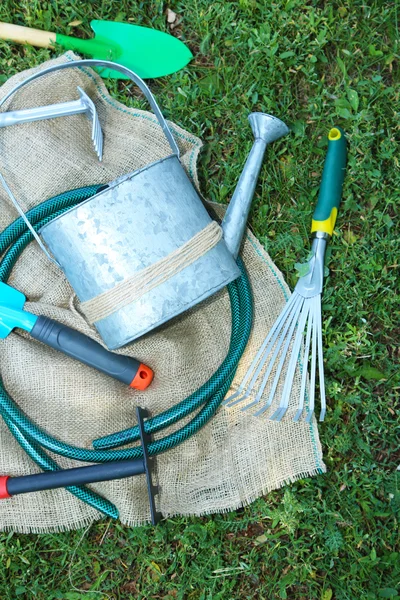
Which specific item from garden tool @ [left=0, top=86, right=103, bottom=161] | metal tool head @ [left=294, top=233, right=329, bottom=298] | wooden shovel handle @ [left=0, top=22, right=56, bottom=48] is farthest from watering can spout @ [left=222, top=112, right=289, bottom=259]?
wooden shovel handle @ [left=0, top=22, right=56, bottom=48]

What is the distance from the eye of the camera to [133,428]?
1.65 meters

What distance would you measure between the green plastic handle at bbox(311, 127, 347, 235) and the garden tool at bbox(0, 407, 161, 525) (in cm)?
72

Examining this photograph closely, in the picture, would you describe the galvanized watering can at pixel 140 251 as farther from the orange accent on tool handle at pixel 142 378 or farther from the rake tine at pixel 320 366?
the rake tine at pixel 320 366

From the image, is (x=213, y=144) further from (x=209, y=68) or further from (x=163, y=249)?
(x=163, y=249)

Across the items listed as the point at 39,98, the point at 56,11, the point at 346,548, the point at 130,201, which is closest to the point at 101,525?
the point at 346,548

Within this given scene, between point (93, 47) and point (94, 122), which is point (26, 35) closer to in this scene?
point (93, 47)

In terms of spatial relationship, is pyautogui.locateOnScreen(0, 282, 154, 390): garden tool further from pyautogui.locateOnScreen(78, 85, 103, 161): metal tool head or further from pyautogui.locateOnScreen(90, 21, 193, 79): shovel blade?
pyautogui.locateOnScreen(90, 21, 193, 79): shovel blade

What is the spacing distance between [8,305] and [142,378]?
0.43 meters

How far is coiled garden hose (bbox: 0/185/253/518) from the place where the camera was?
5.38 ft

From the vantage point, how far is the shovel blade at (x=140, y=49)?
1.90 m

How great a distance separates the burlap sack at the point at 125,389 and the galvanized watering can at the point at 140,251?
244 millimetres

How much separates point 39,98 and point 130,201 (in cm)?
62

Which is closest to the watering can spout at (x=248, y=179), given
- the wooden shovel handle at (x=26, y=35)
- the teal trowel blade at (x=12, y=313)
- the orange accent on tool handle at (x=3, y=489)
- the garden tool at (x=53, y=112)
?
the garden tool at (x=53, y=112)

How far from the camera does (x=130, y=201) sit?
1.44 m
